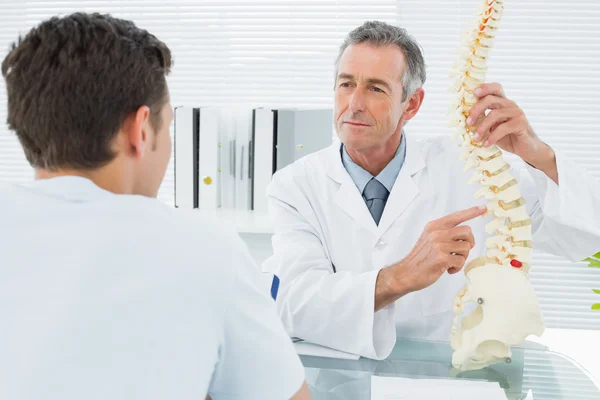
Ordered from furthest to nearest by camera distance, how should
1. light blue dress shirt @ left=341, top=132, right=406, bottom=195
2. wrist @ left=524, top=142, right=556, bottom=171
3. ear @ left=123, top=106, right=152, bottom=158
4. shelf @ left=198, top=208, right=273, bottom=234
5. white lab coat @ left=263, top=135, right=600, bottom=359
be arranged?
shelf @ left=198, top=208, right=273, bottom=234
light blue dress shirt @ left=341, top=132, right=406, bottom=195
wrist @ left=524, top=142, right=556, bottom=171
white lab coat @ left=263, top=135, right=600, bottom=359
ear @ left=123, top=106, right=152, bottom=158

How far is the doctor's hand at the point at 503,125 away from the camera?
4.79 feet

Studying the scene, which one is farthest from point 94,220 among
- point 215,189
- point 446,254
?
point 215,189

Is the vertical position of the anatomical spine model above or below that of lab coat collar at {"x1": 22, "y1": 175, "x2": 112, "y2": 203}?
below

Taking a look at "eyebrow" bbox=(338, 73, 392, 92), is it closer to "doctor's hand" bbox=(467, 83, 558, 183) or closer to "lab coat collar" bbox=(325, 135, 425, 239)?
"lab coat collar" bbox=(325, 135, 425, 239)

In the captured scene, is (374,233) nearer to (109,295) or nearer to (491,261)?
(491,261)

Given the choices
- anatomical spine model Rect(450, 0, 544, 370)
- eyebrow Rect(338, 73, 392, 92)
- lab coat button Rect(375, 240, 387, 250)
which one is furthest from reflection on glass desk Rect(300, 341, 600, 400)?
eyebrow Rect(338, 73, 392, 92)

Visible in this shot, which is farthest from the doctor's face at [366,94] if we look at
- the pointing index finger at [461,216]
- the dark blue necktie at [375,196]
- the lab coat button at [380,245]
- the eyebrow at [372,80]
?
the pointing index finger at [461,216]

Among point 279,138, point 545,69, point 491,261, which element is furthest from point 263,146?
point 491,261

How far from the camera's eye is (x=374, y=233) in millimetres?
1866

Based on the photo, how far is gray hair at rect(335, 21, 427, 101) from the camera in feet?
6.23

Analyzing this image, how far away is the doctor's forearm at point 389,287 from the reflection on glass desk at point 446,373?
109mm

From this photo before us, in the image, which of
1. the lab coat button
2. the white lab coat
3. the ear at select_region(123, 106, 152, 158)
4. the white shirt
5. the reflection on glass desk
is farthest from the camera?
the lab coat button

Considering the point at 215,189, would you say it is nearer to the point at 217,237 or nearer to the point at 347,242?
the point at 347,242

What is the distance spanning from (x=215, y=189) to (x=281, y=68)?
913 millimetres
